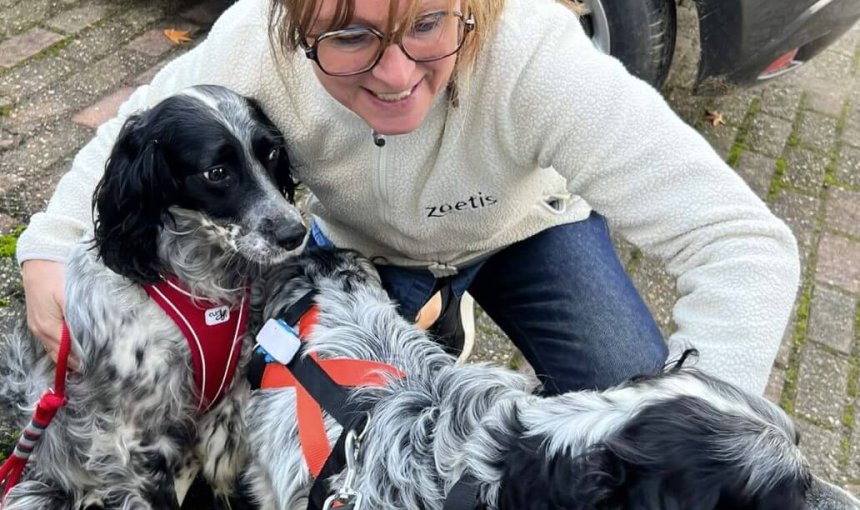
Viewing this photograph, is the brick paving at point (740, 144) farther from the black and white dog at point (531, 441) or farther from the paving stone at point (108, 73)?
the black and white dog at point (531, 441)

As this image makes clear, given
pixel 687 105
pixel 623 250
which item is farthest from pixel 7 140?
pixel 687 105

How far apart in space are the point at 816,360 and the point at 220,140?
283cm

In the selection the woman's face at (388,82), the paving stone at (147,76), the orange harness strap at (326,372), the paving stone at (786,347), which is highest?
the woman's face at (388,82)

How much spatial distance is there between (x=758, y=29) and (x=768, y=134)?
1.30 meters

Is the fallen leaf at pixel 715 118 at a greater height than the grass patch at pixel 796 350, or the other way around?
the fallen leaf at pixel 715 118

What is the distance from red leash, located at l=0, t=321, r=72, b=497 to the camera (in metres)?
2.44

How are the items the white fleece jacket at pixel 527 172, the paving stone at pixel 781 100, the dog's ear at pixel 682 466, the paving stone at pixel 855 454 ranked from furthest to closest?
1. the paving stone at pixel 781 100
2. the paving stone at pixel 855 454
3. the white fleece jacket at pixel 527 172
4. the dog's ear at pixel 682 466

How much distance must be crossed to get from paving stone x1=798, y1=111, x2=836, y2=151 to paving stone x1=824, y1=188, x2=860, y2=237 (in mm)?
413

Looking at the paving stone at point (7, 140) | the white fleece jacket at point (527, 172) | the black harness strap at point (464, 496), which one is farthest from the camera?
the paving stone at point (7, 140)

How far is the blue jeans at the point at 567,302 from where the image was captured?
2.78 metres

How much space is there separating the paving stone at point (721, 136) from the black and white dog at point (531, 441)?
3.00 metres

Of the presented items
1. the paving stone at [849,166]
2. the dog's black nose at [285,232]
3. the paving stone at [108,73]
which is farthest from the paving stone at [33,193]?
the paving stone at [849,166]

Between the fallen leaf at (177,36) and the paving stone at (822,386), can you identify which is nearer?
the paving stone at (822,386)

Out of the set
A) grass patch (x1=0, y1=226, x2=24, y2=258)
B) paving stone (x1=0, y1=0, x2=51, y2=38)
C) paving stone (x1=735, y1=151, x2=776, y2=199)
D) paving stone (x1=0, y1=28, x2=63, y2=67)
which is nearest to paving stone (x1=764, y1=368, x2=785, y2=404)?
paving stone (x1=735, y1=151, x2=776, y2=199)
